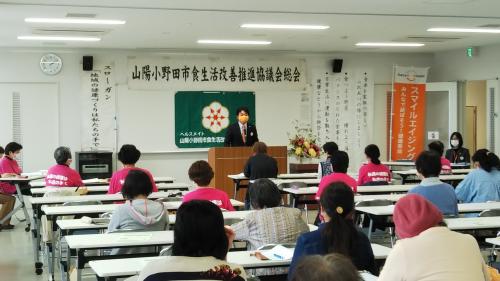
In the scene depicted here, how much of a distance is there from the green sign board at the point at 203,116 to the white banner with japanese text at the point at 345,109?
5.25ft

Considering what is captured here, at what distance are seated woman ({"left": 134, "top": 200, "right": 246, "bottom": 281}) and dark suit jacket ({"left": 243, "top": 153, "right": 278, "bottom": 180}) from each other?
651cm

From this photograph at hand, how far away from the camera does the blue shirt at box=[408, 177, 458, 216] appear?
5641mm

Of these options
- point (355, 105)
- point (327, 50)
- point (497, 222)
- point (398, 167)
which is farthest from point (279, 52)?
point (497, 222)

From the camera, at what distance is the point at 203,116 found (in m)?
13.1

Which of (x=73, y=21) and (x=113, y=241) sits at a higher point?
(x=73, y=21)

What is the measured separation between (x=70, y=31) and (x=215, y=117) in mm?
3719

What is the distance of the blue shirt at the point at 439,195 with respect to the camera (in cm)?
564

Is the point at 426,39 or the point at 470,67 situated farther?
the point at 470,67

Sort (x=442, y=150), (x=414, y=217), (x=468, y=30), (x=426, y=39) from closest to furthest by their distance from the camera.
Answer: (x=414, y=217)
(x=442, y=150)
(x=468, y=30)
(x=426, y=39)

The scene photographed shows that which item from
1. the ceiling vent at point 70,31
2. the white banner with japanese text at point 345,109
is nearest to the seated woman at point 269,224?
the ceiling vent at point 70,31

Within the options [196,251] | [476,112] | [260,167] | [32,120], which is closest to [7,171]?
[32,120]

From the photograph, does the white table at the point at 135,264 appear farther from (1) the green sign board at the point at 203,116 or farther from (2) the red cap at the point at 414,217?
(1) the green sign board at the point at 203,116

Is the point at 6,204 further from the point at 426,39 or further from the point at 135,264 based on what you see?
the point at 426,39

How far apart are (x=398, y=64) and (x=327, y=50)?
5.65 feet
